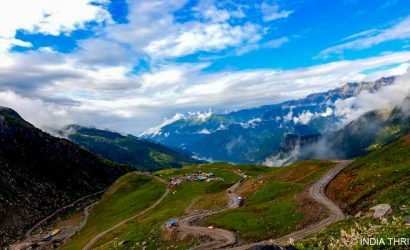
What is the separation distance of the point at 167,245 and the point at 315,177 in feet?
173

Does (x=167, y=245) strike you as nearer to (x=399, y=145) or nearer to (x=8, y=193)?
(x=399, y=145)

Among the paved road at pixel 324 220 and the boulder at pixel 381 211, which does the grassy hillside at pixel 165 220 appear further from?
the boulder at pixel 381 211

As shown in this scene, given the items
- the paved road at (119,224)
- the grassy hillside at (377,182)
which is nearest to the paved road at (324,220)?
the grassy hillside at (377,182)

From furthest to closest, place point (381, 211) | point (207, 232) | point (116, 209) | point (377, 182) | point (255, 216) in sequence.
→ point (116, 209) < point (255, 216) < point (207, 232) < point (377, 182) < point (381, 211)

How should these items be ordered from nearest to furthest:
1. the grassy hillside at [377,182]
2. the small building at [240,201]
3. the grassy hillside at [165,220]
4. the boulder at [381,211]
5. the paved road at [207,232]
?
the boulder at [381,211]
the grassy hillside at [377,182]
the paved road at [207,232]
the grassy hillside at [165,220]
the small building at [240,201]

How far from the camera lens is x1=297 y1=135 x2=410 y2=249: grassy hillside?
47.1 meters

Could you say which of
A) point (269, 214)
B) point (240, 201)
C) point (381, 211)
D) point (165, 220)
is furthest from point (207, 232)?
point (381, 211)

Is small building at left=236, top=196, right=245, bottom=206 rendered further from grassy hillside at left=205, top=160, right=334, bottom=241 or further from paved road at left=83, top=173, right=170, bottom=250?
paved road at left=83, top=173, right=170, bottom=250

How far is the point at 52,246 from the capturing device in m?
133

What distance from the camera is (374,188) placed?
72.2 meters

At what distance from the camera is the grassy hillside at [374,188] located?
47125 mm

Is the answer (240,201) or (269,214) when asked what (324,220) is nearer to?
(269,214)

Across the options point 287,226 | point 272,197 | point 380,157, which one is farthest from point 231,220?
point 380,157

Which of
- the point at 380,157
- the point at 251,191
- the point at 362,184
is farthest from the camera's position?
the point at 251,191
